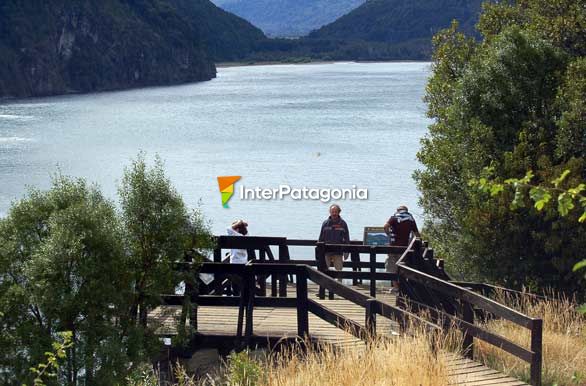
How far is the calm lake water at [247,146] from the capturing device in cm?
3750

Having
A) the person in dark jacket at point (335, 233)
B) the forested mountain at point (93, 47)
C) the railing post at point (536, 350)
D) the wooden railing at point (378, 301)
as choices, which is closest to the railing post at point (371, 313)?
the wooden railing at point (378, 301)

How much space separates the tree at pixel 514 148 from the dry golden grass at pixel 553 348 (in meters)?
3.42

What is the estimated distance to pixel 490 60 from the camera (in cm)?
1733

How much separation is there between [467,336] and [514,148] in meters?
7.69

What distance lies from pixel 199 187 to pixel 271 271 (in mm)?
32063

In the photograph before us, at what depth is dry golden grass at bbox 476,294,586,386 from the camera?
875cm

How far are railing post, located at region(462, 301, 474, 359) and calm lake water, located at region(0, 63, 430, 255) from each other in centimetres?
749

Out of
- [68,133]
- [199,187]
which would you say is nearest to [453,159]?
[199,187]

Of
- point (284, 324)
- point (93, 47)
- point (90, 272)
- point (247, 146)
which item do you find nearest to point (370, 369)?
point (284, 324)

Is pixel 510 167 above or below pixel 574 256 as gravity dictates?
above

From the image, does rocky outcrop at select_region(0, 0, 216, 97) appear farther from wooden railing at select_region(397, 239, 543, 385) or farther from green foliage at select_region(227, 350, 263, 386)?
green foliage at select_region(227, 350, 263, 386)

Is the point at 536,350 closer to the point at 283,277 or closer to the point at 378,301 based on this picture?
the point at 378,301

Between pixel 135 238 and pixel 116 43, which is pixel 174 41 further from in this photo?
pixel 135 238

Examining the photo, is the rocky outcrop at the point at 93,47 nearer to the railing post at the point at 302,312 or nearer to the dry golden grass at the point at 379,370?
the railing post at the point at 302,312
